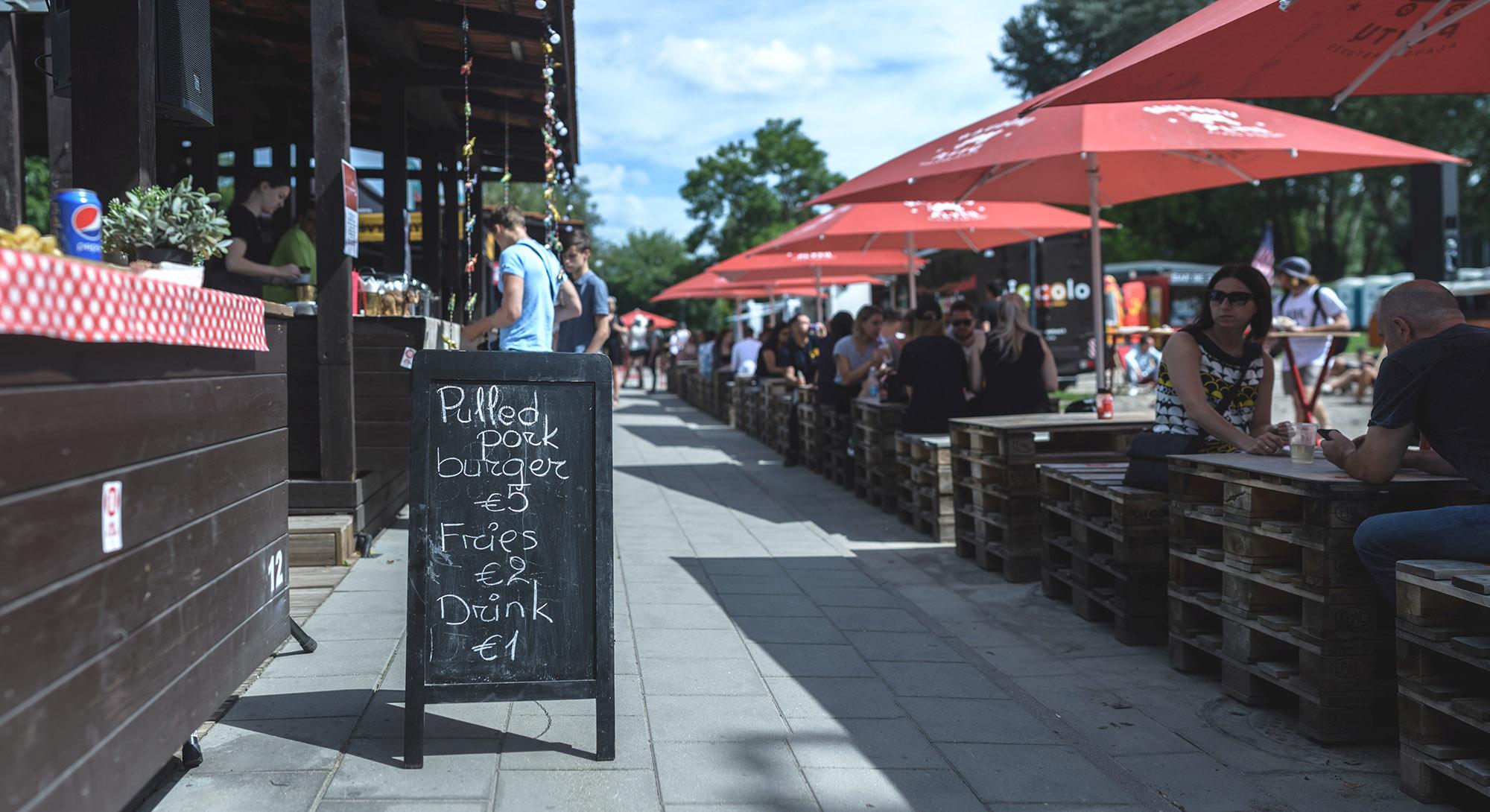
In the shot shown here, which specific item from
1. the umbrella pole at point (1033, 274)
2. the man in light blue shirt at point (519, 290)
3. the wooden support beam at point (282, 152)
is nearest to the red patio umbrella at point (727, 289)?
the umbrella pole at point (1033, 274)

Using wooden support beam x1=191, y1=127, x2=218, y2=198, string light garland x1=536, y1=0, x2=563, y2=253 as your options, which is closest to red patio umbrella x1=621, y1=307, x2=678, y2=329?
wooden support beam x1=191, y1=127, x2=218, y2=198

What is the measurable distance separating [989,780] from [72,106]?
13.4ft

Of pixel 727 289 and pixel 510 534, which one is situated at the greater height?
pixel 727 289

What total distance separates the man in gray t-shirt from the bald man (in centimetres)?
618

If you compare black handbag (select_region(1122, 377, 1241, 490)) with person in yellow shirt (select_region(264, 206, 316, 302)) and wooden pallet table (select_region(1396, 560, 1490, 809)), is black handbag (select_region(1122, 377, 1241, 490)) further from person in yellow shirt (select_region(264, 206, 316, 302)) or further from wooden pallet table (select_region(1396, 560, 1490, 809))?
person in yellow shirt (select_region(264, 206, 316, 302))

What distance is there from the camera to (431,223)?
1391 cm

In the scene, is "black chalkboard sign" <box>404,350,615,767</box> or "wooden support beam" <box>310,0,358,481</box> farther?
"wooden support beam" <box>310,0,358,481</box>

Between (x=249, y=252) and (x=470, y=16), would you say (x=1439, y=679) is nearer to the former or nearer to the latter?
(x=249, y=252)

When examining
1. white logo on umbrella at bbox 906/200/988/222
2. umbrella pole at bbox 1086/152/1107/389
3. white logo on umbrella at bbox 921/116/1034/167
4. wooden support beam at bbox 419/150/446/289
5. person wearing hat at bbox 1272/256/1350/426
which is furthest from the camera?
wooden support beam at bbox 419/150/446/289

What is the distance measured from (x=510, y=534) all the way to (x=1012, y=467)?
12.3ft

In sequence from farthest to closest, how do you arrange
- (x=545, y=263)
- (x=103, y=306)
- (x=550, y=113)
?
(x=550, y=113), (x=545, y=263), (x=103, y=306)

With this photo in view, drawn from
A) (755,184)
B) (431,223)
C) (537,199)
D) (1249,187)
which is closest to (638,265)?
(537,199)

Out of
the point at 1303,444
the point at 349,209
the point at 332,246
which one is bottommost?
the point at 1303,444

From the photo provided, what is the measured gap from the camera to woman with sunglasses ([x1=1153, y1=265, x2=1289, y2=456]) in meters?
5.31
